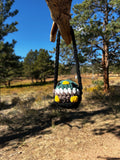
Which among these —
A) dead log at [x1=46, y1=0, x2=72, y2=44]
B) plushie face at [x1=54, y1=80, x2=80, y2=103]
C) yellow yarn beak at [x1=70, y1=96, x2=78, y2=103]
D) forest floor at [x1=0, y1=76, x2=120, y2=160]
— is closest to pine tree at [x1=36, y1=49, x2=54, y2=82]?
forest floor at [x1=0, y1=76, x2=120, y2=160]

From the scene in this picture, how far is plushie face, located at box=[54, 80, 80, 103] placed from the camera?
1785 millimetres

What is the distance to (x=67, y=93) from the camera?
1.84 metres

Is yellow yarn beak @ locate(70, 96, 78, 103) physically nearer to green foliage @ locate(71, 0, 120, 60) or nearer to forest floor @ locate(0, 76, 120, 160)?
forest floor @ locate(0, 76, 120, 160)

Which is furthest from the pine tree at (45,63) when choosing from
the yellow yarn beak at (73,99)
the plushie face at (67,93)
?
the yellow yarn beak at (73,99)

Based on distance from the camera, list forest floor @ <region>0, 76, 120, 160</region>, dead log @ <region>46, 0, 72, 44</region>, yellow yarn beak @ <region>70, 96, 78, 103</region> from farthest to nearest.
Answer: forest floor @ <region>0, 76, 120, 160</region>, yellow yarn beak @ <region>70, 96, 78, 103</region>, dead log @ <region>46, 0, 72, 44</region>

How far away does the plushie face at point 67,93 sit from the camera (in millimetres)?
1785

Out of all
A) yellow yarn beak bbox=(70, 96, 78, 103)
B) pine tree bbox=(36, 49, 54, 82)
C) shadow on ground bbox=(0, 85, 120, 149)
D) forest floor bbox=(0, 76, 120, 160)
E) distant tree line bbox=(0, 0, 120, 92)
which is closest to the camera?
yellow yarn beak bbox=(70, 96, 78, 103)

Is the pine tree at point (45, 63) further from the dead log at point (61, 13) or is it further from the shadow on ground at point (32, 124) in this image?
the dead log at point (61, 13)

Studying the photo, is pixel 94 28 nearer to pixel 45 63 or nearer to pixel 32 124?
pixel 32 124

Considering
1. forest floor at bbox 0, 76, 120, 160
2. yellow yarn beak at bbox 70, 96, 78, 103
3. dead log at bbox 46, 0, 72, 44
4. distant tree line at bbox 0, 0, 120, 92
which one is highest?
distant tree line at bbox 0, 0, 120, 92

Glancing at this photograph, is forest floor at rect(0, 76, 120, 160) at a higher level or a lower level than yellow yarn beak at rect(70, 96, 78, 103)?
lower

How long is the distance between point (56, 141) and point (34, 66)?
23886mm

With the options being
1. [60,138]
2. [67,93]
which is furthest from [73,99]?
[60,138]

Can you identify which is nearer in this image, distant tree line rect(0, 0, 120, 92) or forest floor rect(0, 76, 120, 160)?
forest floor rect(0, 76, 120, 160)
